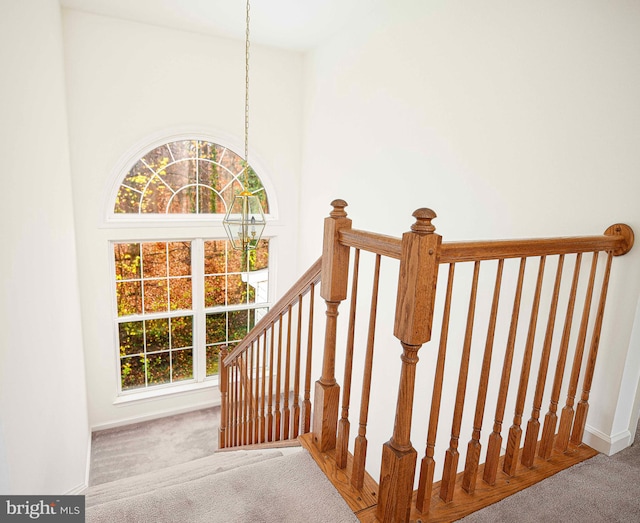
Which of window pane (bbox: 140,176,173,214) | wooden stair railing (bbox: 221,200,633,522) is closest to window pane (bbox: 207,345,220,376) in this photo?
window pane (bbox: 140,176,173,214)

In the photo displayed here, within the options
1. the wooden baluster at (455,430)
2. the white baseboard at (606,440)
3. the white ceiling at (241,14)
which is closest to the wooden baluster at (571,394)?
the white baseboard at (606,440)

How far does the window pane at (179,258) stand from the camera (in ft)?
16.5

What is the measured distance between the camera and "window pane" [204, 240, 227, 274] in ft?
17.1

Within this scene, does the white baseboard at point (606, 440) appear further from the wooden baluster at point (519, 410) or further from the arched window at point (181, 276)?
the arched window at point (181, 276)

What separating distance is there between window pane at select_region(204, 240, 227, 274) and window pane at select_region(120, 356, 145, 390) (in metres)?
1.38

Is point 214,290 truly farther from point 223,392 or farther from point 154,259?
point 223,392

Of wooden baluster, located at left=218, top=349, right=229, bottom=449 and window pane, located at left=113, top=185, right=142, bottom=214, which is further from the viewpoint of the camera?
window pane, located at left=113, top=185, right=142, bottom=214

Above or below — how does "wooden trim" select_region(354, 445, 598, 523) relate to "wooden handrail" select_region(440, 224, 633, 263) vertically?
below

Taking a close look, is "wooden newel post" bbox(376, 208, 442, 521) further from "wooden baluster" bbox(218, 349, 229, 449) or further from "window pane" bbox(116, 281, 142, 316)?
"window pane" bbox(116, 281, 142, 316)

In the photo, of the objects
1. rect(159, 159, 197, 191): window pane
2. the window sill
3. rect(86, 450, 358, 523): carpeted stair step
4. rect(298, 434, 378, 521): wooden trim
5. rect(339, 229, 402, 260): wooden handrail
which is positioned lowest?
the window sill

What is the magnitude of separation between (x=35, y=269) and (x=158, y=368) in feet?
10.4

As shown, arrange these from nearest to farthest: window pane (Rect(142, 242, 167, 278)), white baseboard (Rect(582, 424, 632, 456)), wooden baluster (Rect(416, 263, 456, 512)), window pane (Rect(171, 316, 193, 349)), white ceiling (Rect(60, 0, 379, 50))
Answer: wooden baluster (Rect(416, 263, 456, 512)), white baseboard (Rect(582, 424, 632, 456)), white ceiling (Rect(60, 0, 379, 50)), window pane (Rect(142, 242, 167, 278)), window pane (Rect(171, 316, 193, 349))

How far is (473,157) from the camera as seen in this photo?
274 centimetres

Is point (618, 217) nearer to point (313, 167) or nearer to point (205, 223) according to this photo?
point (313, 167)
